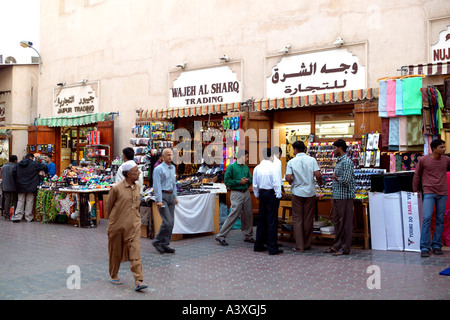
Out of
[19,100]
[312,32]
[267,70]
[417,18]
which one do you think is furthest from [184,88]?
[19,100]

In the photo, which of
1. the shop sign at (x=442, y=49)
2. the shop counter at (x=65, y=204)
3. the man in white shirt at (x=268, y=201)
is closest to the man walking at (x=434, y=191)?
the man in white shirt at (x=268, y=201)

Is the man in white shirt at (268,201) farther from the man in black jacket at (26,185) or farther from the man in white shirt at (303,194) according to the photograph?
the man in black jacket at (26,185)

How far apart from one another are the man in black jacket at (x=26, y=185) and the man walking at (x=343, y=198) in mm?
8187

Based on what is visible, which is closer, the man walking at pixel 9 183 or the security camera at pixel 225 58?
the man walking at pixel 9 183

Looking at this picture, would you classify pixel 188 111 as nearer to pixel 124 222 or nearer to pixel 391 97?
pixel 391 97

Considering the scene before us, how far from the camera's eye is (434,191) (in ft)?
25.5

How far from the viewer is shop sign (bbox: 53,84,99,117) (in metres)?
16.5

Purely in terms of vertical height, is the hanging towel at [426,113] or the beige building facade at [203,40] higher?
the beige building facade at [203,40]

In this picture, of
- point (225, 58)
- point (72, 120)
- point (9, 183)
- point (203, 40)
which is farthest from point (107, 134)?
point (225, 58)

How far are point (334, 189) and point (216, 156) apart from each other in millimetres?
5283

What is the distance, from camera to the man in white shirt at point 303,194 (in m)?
8.31

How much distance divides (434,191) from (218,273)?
3.83 meters

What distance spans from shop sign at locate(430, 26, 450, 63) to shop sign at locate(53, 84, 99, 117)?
1086cm

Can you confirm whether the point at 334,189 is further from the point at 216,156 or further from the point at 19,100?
the point at 19,100
